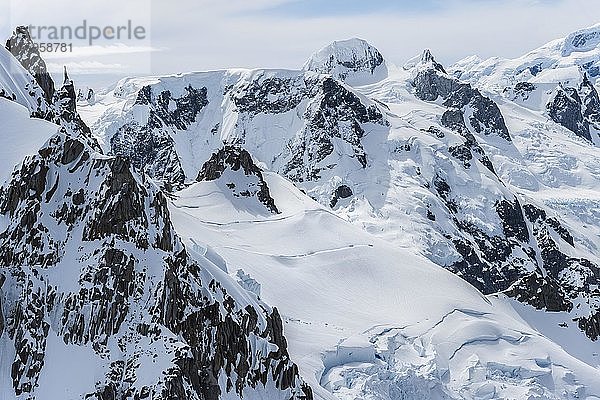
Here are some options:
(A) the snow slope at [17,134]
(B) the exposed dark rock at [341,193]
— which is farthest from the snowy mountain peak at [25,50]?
(B) the exposed dark rock at [341,193]

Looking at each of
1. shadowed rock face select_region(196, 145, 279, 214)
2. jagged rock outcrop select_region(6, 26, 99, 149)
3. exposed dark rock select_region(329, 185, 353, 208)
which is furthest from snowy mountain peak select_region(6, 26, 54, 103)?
exposed dark rock select_region(329, 185, 353, 208)

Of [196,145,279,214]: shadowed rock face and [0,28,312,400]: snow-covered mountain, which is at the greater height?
[0,28,312,400]: snow-covered mountain

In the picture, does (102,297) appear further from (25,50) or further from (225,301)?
(25,50)

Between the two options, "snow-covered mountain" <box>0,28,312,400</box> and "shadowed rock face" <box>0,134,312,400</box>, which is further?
"shadowed rock face" <box>0,134,312,400</box>

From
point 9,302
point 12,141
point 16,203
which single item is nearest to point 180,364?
point 9,302

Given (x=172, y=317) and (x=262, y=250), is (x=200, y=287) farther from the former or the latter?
(x=262, y=250)

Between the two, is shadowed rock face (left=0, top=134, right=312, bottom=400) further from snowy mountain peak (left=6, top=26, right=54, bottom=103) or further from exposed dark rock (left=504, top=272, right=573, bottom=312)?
exposed dark rock (left=504, top=272, right=573, bottom=312)

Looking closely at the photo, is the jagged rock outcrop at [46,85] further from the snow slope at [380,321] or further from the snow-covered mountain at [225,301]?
the snow slope at [380,321]
